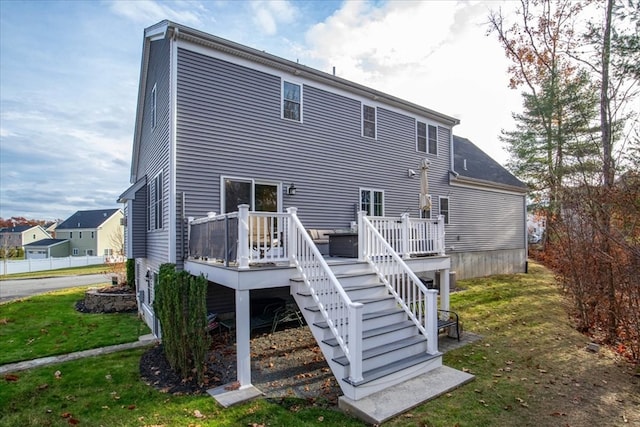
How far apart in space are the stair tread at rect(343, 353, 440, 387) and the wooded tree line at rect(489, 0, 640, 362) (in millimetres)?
3924

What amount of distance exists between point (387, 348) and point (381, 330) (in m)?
0.34

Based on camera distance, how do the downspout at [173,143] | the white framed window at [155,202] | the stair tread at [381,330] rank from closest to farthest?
the stair tread at [381,330], the downspout at [173,143], the white framed window at [155,202]

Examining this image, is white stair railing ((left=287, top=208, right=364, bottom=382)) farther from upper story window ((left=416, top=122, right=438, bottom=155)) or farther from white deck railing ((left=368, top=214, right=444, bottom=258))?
upper story window ((left=416, top=122, right=438, bottom=155))

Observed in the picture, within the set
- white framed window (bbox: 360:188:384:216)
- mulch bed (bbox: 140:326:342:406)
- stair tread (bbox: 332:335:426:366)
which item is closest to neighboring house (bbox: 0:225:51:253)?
mulch bed (bbox: 140:326:342:406)

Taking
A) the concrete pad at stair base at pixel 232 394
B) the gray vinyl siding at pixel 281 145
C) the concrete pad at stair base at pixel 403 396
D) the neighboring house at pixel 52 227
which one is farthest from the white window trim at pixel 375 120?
the neighboring house at pixel 52 227

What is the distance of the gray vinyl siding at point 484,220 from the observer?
49.5 ft

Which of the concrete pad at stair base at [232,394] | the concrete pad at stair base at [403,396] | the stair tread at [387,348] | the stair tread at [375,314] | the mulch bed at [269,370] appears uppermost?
the stair tread at [375,314]

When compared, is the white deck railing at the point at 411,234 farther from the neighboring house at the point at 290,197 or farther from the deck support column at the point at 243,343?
the deck support column at the point at 243,343

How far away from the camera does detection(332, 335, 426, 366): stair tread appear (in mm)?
4789

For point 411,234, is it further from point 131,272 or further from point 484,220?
point 131,272

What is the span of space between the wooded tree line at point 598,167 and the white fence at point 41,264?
37609 mm

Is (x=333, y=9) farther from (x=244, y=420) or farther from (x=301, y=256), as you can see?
(x=244, y=420)

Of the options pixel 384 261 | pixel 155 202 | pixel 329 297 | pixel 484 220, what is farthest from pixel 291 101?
pixel 484 220

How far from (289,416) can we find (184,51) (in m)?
7.90
